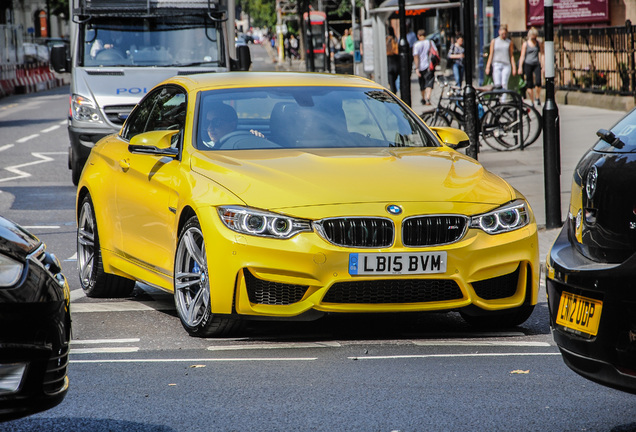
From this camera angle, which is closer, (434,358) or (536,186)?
(434,358)

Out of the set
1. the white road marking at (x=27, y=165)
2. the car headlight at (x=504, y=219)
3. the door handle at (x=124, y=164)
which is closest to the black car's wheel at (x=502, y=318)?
the car headlight at (x=504, y=219)

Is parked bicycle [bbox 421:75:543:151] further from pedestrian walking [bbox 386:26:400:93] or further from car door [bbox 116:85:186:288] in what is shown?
pedestrian walking [bbox 386:26:400:93]

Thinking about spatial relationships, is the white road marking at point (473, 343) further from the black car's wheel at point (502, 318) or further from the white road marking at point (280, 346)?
the white road marking at point (280, 346)

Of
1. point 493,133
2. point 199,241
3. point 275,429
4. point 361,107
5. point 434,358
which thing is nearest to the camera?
point 275,429

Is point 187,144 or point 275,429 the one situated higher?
point 187,144

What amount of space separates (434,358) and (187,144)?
2124 mm

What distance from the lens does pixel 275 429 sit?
451 centimetres

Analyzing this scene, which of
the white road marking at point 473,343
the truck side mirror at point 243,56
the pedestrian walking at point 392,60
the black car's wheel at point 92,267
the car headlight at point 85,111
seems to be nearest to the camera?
the white road marking at point 473,343

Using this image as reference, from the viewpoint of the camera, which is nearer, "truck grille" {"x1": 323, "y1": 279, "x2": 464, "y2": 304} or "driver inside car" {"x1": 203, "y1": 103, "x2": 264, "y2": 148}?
"truck grille" {"x1": 323, "y1": 279, "x2": 464, "y2": 304}

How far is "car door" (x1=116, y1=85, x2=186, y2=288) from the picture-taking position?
6891 mm

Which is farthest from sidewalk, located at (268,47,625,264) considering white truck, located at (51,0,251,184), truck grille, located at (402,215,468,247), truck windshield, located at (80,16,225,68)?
truck windshield, located at (80,16,225,68)

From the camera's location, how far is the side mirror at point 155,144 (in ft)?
23.2

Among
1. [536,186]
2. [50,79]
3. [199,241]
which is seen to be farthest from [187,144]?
[50,79]

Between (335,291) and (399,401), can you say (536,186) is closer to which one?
(335,291)
